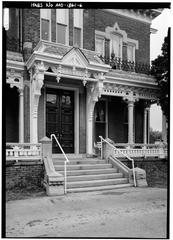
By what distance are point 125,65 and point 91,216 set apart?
776cm

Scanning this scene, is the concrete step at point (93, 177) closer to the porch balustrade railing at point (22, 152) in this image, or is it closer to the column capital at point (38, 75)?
the porch balustrade railing at point (22, 152)

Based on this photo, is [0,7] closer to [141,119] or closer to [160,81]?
[160,81]

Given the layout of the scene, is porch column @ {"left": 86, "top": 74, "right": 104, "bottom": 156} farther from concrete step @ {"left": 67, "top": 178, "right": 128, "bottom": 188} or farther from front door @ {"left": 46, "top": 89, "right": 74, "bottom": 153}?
concrete step @ {"left": 67, "top": 178, "right": 128, "bottom": 188}

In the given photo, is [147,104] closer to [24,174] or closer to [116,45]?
[116,45]

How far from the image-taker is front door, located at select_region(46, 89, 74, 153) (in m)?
9.66

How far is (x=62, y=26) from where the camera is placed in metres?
9.83

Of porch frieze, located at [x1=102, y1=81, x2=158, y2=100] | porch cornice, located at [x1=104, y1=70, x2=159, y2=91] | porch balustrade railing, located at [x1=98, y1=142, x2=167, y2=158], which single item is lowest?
porch balustrade railing, located at [x1=98, y1=142, x2=167, y2=158]

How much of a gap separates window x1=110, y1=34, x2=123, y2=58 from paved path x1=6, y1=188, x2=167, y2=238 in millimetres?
7004

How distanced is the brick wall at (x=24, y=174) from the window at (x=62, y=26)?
4648 mm

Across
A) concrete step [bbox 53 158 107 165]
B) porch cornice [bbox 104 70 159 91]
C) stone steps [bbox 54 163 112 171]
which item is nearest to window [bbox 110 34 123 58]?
porch cornice [bbox 104 70 159 91]

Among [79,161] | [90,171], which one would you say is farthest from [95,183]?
[79,161]

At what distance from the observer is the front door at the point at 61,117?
380 inches

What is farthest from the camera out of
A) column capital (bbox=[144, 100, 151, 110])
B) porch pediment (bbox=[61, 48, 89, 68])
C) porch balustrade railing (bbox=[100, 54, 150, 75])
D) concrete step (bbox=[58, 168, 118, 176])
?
column capital (bbox=[144, 100, 151, 110])

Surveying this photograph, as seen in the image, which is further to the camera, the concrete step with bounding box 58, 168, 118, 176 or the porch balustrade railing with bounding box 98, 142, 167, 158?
the porch balustrade railing with bounding box 98, 142, 167, 158
